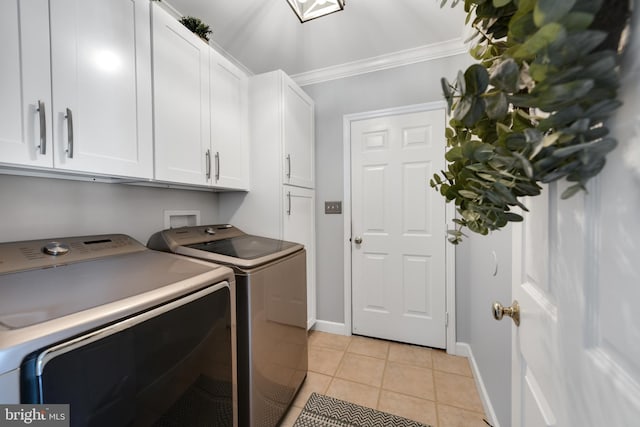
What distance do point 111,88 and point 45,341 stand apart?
41.7 inches

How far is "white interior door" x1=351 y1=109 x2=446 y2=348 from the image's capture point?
2195 millimetres

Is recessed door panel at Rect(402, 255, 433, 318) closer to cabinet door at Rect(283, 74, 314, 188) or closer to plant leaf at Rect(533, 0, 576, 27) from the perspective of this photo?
cabinet door at Rect(283, 74, 314, 188)

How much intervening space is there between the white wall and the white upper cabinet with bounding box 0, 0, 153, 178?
1.12 feet

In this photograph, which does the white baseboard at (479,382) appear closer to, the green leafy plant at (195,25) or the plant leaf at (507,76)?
the plant leaf at (507,76)

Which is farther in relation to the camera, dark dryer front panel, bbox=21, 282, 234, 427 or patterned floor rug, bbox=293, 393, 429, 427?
patterned floor rug, bbox=293, 393, 429, 427

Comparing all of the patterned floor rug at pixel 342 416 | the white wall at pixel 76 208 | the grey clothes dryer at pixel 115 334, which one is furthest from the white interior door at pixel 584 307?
the white wall at pixel 76 208

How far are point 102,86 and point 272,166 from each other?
1.07 m

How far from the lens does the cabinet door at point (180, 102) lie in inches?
52.3

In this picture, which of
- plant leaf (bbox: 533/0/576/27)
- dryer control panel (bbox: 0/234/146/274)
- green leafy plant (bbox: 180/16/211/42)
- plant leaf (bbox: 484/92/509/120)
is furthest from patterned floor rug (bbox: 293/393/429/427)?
green leafy plant (bbox: 180/16/211/42)

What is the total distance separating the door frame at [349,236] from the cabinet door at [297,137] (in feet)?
1.12

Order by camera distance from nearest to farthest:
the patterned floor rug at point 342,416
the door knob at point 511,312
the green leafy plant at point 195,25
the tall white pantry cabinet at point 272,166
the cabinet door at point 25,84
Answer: the door knob at point 511,312 → the cabinet door at point 25,84 → the patterned floor rug at point 342,416 → the green leafy plant at point 195,25 → the tall white pantry cabinet at point 272,166

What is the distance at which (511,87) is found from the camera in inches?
13.1

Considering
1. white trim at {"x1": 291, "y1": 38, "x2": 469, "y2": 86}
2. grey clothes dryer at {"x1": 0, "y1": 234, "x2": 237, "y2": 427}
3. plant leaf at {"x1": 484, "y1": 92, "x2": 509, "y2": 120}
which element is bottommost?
grey clothes dryer at {"x1": 0, "y1": 234, "x2": 237, "y2": 427}

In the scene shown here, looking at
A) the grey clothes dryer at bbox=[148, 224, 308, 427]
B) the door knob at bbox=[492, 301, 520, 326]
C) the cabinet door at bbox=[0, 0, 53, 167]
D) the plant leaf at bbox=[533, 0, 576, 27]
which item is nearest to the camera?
the plant leaf at bbox=[533, 0, 576, 27]
